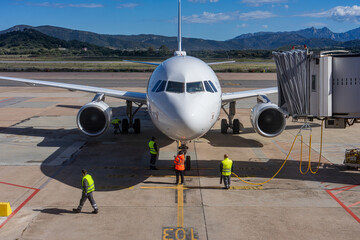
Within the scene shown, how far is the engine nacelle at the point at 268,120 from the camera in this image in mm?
17250

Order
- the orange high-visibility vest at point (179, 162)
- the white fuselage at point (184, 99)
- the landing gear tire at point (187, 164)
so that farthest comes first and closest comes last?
the landing gear tire at point (187, 164), the orange high-visibility vest at point (179, 162), the white fuselage at point (184, 99)

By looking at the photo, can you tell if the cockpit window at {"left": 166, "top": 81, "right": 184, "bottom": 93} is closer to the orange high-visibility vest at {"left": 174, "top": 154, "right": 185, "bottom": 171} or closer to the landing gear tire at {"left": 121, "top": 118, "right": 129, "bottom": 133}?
the orange high-visibility vest at {"left": 174, "top": 154, "right": 185, "bottom": 171}

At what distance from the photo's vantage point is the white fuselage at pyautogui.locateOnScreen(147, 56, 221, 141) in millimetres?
11953

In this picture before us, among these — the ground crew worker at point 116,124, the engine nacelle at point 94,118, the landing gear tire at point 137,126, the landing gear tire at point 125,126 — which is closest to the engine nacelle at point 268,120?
the landing gear tire at point 137,126

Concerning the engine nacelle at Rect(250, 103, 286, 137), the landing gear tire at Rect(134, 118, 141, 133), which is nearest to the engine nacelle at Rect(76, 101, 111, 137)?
the landing gear tire at Rect(134, 118, 141, 133)

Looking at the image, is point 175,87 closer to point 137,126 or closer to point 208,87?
point 208,87

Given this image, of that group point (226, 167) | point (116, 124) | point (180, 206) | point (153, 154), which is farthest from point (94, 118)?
point (180, 206)

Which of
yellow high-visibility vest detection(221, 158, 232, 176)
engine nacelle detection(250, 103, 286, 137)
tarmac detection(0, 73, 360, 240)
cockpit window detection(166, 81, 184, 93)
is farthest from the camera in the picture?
engine nacelle detection(250, 103, 286, 137)

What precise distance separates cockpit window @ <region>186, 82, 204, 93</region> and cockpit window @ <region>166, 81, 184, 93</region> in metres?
0.21

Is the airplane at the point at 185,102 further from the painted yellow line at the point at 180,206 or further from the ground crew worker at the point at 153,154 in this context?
the painted yellow line at the point at 180,206

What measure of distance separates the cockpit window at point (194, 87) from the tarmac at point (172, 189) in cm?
315

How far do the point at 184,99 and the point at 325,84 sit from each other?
487 cm

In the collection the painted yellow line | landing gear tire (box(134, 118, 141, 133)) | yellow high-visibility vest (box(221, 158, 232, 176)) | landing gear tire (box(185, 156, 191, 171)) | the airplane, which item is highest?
the airplane

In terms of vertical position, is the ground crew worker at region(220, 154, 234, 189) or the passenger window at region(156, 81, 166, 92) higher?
the passenger window at region(156, 81, 166, 92)
